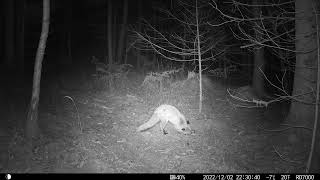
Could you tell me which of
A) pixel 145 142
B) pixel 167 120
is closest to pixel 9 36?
pixel 167 120

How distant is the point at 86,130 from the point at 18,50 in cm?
1471

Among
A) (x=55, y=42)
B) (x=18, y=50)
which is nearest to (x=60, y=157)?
(x=18, y=50)

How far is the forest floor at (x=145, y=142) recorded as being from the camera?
32.3 ft

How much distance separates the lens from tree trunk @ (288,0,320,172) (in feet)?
33.2

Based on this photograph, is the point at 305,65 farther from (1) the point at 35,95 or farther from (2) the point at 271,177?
(1) the point at 35,95

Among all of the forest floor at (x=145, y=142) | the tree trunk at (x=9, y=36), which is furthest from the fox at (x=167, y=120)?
the tree trunk at (x=9, y=36)

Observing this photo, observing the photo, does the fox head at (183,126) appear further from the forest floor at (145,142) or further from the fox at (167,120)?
the forest floor at (145,142)

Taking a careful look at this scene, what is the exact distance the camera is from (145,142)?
1223 cm

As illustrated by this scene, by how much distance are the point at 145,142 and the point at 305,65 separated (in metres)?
6.35

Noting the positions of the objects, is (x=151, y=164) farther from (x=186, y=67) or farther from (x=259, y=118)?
(x=186, y=67)

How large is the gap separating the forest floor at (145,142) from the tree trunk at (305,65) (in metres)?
0.87

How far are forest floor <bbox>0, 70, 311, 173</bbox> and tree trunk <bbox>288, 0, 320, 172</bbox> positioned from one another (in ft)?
2.85

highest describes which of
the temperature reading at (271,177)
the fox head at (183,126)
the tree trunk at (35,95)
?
the tree trunk at (35,95)

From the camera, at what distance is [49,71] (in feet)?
77.7
